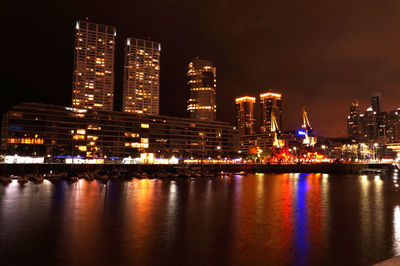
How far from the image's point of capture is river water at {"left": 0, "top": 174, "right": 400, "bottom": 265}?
2270 centimetres

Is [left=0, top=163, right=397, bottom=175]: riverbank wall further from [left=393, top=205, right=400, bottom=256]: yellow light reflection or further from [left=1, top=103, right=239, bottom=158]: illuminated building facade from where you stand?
[left=393, top=205, right=400, bottom=256]: yellow light reflection

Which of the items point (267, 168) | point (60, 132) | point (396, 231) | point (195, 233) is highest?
point (60, 132)

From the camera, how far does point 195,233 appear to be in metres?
29.9

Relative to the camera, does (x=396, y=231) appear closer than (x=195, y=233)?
No

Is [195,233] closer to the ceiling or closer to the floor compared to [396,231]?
closer to the floor

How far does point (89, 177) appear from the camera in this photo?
9644 cm

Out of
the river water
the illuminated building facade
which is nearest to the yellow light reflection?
the river water

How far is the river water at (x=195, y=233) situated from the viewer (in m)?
22.7

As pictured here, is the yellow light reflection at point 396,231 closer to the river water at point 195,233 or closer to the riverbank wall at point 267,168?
the river water at point 195,233

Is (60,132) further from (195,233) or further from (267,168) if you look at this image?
(195,233)

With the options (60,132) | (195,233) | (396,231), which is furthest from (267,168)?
(195,233)

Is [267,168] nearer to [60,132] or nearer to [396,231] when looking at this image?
[60,132]

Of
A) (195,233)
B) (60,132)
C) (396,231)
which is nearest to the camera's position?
(195,233)

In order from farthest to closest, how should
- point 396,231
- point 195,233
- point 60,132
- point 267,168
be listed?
point 267,168 → point 60,132 → point 396,231 → point 195,233
